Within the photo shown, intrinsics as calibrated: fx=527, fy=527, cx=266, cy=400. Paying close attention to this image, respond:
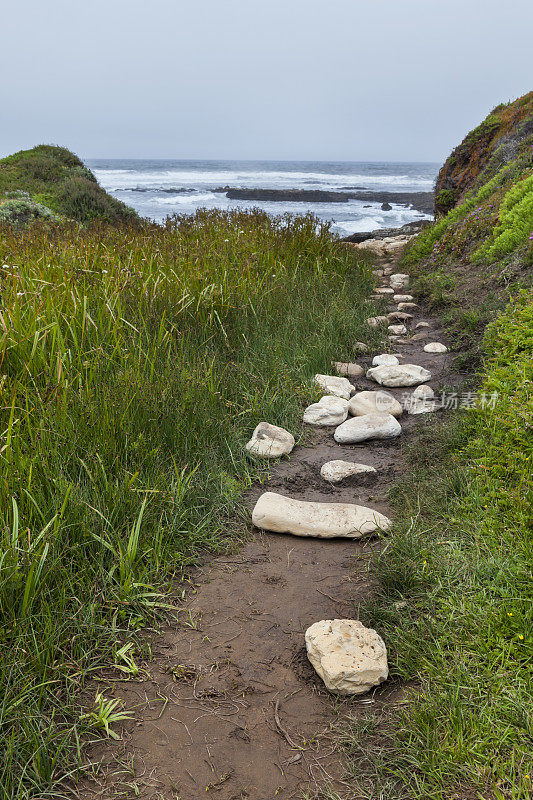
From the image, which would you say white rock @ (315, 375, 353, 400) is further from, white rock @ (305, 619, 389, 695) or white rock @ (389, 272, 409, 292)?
white rock @ (389, 272, 409, 292)

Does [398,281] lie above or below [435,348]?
above

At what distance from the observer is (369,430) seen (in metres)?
4.16

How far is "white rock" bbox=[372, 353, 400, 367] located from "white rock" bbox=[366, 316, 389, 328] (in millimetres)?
974

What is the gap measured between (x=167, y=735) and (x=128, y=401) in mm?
1716

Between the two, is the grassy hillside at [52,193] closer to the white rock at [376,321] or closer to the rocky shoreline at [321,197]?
the white rock at [376,321]

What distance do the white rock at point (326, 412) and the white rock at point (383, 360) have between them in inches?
50.8

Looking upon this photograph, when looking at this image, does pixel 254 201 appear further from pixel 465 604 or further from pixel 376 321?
pixel 465 604

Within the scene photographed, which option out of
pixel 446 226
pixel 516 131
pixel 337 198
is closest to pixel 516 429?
pixel 446 226

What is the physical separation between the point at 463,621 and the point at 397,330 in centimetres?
504

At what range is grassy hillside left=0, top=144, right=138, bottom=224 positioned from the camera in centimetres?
1092

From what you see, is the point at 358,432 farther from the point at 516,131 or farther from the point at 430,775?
the point at 516,131

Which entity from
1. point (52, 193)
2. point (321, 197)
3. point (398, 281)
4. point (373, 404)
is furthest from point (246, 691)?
point (321, 197)

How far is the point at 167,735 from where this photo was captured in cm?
191

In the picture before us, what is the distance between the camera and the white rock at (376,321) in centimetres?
673
